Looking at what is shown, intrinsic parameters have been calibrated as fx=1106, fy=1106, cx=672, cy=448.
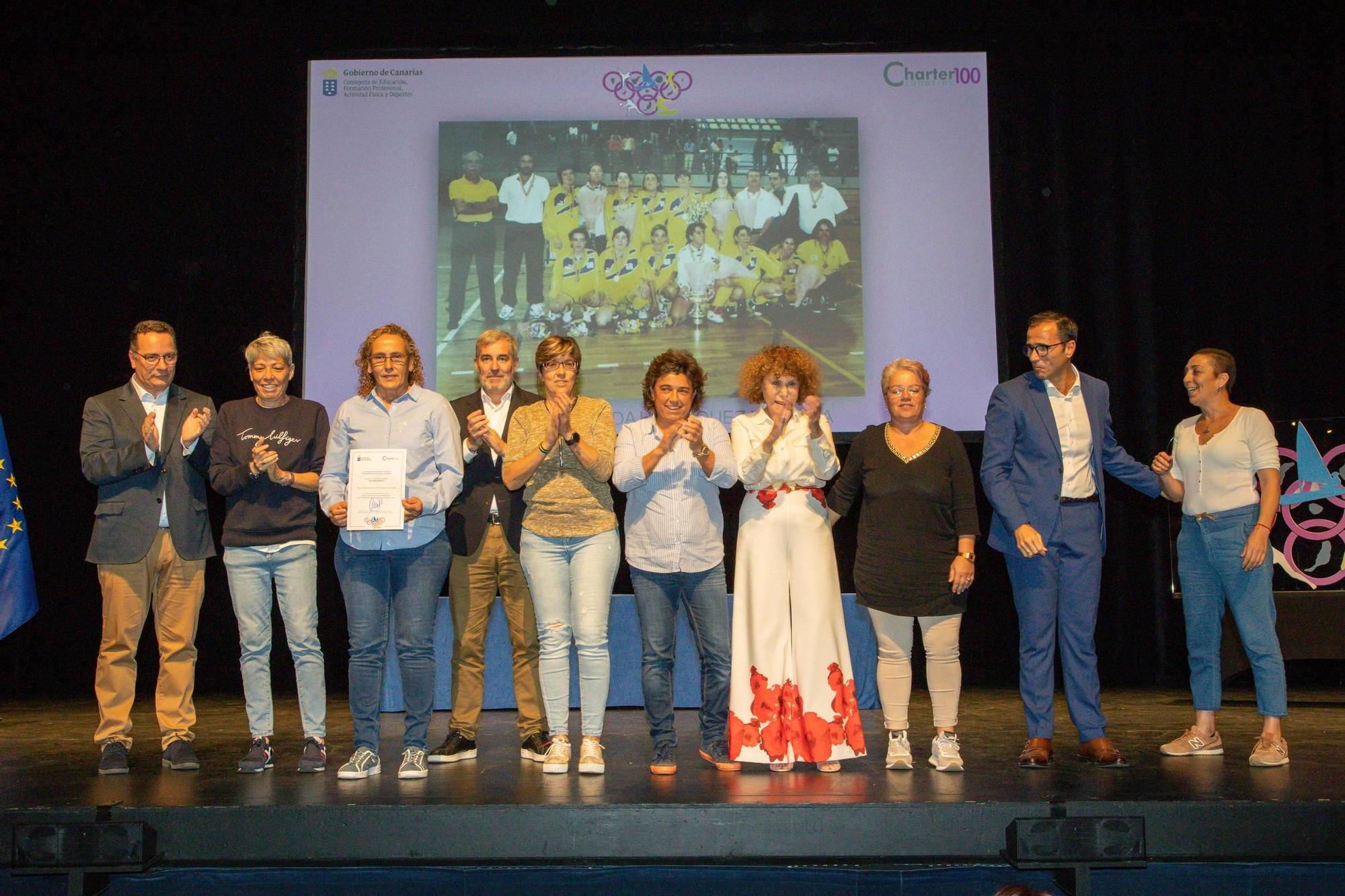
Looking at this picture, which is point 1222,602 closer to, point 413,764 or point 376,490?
point 413,764

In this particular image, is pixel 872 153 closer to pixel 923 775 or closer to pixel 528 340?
pixel 528 340

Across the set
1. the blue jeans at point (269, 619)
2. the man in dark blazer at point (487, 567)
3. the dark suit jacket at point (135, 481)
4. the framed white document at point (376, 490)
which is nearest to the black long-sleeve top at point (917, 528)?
the man in dark blazer at point (487, 567)

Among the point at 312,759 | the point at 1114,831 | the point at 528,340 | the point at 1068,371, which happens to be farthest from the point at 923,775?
the point at 528,340

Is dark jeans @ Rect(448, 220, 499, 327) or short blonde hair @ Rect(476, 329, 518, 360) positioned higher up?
dark jeans @ Rect(448, 220, 499, 327)

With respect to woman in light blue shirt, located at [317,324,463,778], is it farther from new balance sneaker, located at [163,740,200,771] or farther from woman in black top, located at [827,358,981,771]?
woman in black top, located at [827,358,981,771]

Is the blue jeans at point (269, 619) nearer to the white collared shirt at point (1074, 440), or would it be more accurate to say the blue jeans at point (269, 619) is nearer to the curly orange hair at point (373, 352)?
the curly orange hair at point (373, 352)

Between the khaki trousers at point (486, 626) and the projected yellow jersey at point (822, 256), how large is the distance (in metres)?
2.75

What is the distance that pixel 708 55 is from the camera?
5973mm

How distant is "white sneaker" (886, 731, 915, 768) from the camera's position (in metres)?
3.50

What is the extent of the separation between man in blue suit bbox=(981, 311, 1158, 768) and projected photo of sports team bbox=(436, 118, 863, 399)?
2.17 metres

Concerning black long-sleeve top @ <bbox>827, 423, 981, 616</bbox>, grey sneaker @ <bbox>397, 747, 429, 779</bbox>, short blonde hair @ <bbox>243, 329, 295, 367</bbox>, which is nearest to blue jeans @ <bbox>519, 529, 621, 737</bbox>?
grey sneaker @ <bbox>397, 747, 429, 779</bbox>

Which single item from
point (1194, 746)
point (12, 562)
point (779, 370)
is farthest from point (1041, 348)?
point (12, 562)

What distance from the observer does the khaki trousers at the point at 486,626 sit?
3.89 m

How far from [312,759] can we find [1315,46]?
21.3ft
